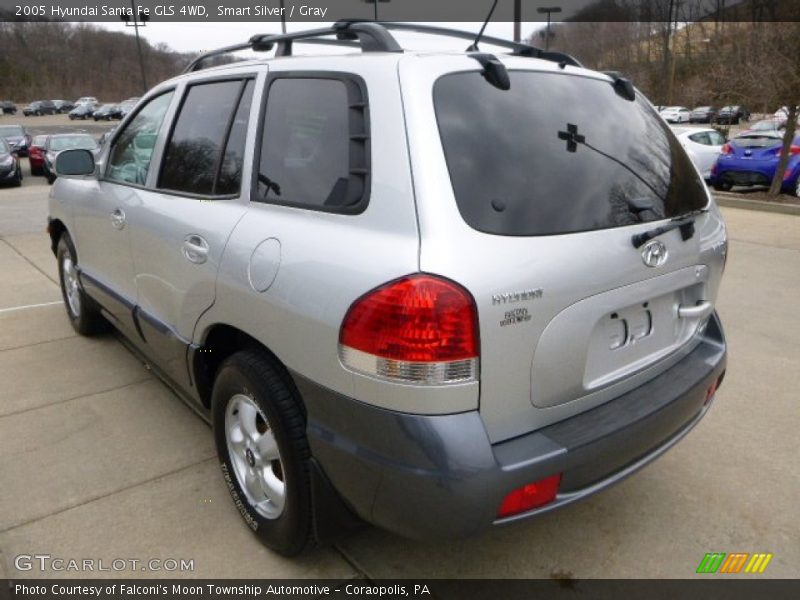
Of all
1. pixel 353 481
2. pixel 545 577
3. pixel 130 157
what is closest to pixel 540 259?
pixel 353 481

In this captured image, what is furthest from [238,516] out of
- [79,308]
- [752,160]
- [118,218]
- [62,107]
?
[62,107]

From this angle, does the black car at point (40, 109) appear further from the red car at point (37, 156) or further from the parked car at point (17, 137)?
the red car at point (37, 156)

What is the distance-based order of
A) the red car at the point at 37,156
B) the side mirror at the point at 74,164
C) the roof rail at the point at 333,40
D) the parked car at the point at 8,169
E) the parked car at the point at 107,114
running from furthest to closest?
1. the parked car at the point at 107,114
2. the red car at the point at 37,156
3. the parked car at the point at 8,169
4. the side mirror at the point at 74,164
5. the roof rail at the point at 333,40

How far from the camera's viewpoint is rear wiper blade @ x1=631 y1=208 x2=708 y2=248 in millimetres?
2119

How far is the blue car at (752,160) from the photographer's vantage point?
43.1 ft

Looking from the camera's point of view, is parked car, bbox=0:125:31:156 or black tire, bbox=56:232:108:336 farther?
parked car, bbox=0:125:31:156

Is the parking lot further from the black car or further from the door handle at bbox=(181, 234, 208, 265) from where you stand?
the black car

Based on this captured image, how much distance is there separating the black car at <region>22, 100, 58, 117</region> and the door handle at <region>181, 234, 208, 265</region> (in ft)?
251

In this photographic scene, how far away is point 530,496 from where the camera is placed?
1.88 metres

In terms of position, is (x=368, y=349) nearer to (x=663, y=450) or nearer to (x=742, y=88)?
(x=663, y=450)

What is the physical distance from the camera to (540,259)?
73.8 inches

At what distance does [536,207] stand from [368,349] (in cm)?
68

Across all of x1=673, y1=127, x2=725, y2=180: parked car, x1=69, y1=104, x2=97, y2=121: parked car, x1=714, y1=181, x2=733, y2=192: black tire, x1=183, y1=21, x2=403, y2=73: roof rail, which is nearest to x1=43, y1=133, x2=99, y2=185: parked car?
x1=673, y1=127, x2=725, y2=180: parked car

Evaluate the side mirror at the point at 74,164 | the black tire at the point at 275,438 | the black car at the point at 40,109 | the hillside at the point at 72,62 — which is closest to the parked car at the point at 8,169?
the side mirror at the point at 74,164
